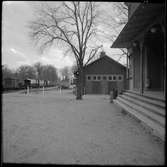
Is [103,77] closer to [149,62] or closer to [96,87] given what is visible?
[96,87]

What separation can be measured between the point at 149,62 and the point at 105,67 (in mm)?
19542

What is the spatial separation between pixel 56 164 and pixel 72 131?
7.34ft

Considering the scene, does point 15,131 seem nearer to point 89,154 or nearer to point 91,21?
point 89,154

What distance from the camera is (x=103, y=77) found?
29.5m

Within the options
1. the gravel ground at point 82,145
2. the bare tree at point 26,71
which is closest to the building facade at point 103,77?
the gravel ground at point 82,145

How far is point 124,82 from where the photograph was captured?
29.3 m

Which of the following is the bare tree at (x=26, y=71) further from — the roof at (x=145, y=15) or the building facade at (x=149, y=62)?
the roof at (x=145, y=15)

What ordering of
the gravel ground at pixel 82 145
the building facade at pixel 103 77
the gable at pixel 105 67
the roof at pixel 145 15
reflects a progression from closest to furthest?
the gravel ground at pixel 82 145 < the roof at pixel 145 15 < the building facade at pixel 103 77 < the gable at pixel 105 67

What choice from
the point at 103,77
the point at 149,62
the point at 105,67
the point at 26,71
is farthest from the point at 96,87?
the point at 26,71

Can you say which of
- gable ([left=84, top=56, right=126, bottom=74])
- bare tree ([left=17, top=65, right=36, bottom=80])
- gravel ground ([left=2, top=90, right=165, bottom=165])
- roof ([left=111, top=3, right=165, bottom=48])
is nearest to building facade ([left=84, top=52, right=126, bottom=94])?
gable ([left=84, top=56, right=126, bottom=74])

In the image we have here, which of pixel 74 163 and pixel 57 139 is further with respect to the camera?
pixel 57 139

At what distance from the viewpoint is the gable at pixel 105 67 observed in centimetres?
2949

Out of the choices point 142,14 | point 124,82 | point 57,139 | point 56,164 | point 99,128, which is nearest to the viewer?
point 56,164

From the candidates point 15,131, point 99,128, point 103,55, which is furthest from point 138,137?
point 103,55
